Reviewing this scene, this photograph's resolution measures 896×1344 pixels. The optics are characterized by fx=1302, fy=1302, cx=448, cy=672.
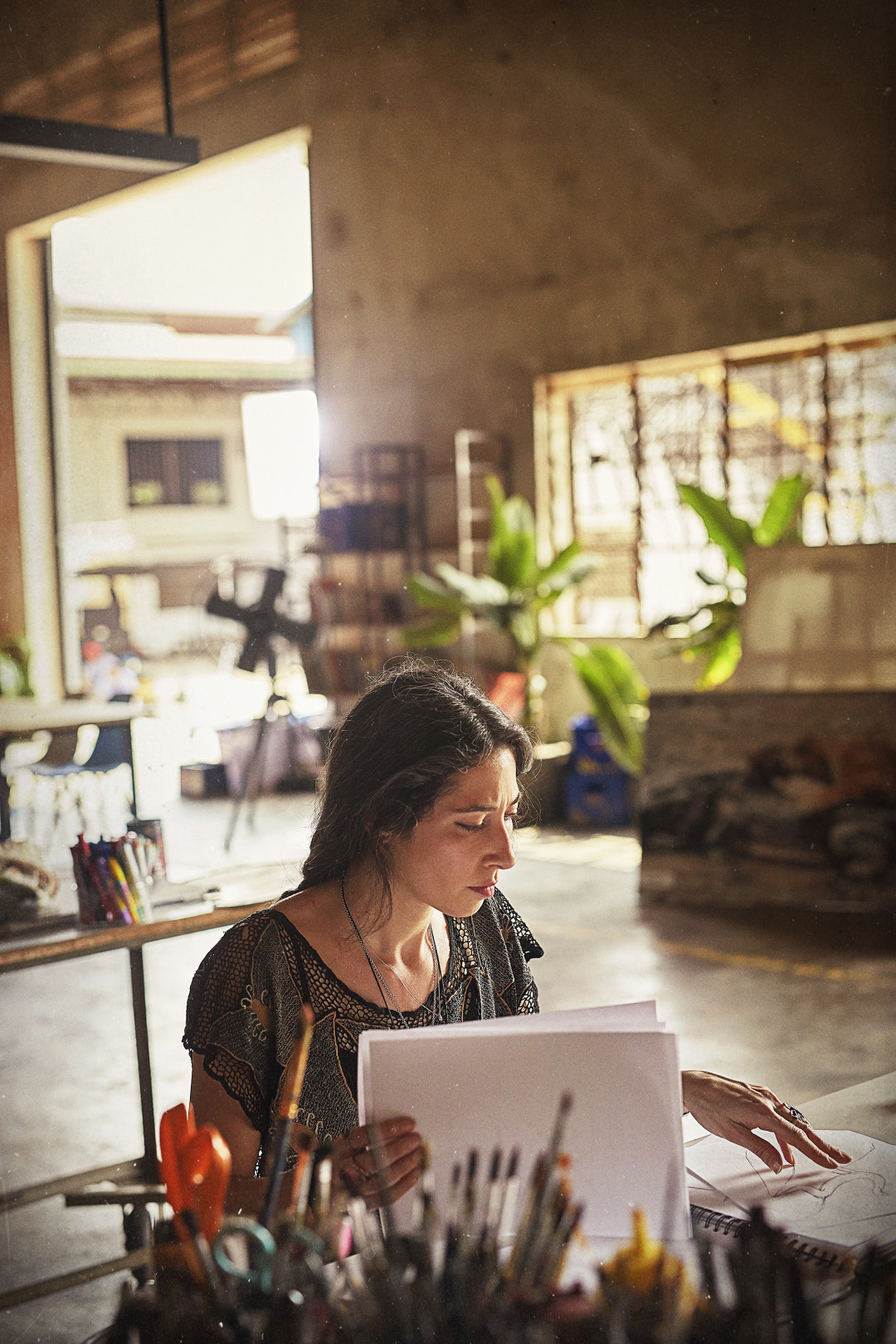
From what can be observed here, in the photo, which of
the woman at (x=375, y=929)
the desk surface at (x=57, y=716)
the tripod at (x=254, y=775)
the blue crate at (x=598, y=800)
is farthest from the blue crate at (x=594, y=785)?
the woman at (x=375, y=929)

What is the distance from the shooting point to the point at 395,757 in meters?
1.41

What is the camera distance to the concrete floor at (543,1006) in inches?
110

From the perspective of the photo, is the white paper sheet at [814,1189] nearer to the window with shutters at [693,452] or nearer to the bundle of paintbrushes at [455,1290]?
the bundle of paintbrushes at [455,1290]

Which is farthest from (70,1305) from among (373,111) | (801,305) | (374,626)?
(374,626)

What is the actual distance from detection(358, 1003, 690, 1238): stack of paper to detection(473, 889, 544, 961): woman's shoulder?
61cm

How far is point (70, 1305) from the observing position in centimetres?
238

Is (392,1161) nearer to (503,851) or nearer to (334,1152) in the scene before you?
(334,1152)

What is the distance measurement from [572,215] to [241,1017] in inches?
251

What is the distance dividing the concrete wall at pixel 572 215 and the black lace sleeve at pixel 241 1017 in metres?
2.20

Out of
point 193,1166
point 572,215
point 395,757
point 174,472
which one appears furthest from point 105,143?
point 174,472

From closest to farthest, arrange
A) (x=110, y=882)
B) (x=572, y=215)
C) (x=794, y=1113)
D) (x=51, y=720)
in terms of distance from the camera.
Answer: (x=794, y=1113)
(x=110, y=882)
(x=51, y=720)
(x=572, y=215)

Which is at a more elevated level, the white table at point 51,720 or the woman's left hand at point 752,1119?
the white table at point 51,720

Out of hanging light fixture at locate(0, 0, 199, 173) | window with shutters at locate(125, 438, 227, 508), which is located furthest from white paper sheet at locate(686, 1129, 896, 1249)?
window with shutters at locate(125, 438, 227, 508)

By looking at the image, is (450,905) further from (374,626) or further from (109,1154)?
(374,626)
